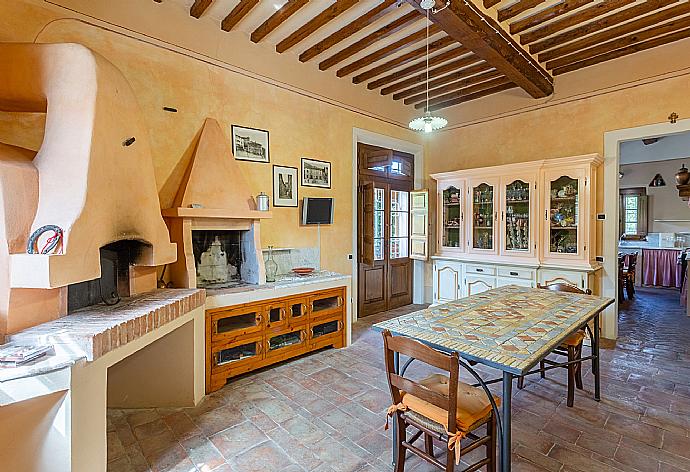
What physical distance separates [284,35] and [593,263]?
448 centimetres

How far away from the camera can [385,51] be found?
13.1ft

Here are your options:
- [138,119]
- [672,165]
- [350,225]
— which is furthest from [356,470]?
[672,165]

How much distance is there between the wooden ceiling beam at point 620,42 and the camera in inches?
135

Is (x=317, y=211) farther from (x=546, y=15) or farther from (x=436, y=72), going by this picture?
(x=546, y=15)

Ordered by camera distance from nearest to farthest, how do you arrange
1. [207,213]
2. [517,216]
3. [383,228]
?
[207,213] < [517,216] < [383,228]

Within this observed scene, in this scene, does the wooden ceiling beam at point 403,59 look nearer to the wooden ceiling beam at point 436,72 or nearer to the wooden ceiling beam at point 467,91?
the wooden ceiling beam at point 436,72

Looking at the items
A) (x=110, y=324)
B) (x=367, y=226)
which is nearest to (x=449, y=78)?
(x=367, y=226)

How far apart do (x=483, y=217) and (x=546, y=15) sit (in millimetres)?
2509

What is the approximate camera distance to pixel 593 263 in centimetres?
→ 420

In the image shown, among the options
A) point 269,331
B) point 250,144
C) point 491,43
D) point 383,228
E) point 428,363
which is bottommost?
point 269,331

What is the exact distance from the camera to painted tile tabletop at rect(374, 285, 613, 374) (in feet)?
5.67

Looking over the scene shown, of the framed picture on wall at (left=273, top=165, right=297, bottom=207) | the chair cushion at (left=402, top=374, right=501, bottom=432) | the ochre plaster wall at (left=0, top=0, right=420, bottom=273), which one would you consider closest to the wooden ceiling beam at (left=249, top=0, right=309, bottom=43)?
the ochre plaster wall at (left=0, top=0, right=420, bottom=273)

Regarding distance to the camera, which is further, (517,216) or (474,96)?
(474,96)

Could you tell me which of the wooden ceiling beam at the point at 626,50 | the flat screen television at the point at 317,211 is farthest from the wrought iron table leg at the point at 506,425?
the wooden ceiling beam at the point at 626,50
